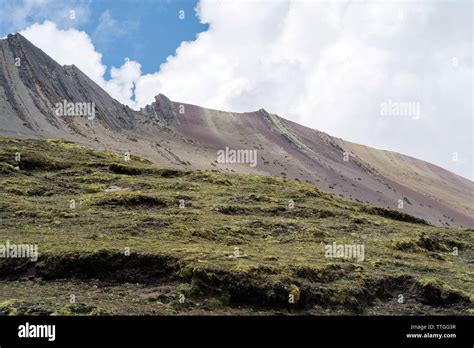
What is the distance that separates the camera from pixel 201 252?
2277cm

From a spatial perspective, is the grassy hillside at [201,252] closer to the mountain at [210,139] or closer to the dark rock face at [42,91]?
the mountain at [210,139]

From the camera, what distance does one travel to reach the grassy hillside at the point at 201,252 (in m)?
19.0

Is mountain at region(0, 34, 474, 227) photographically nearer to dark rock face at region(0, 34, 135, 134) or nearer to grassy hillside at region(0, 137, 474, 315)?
dark rock face at region(0, 34, 135, 134)

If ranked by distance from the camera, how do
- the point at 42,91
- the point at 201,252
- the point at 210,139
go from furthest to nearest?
1. the point at 210,139
2. the point at 42,91
3. the point at 201,252

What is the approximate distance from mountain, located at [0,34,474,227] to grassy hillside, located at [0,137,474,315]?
1048 inches

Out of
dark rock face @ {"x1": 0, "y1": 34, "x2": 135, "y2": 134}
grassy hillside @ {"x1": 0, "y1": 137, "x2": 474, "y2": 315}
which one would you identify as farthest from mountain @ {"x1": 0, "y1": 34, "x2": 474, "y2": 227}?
A: grassy hillside @ {"x1": 0, "y1": 137, "x2": 474, "y2": 315}

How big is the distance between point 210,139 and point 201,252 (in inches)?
2926

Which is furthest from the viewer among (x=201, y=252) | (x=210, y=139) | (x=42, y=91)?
(x=210, y=139)

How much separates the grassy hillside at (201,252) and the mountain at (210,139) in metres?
26.6

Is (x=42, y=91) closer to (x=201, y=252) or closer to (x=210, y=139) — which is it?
(x=210, y=139)

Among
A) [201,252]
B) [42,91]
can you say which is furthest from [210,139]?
[201,252]

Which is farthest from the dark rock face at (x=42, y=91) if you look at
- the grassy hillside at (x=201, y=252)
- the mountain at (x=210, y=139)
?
the grassy hillside at (x=201, y=252)
